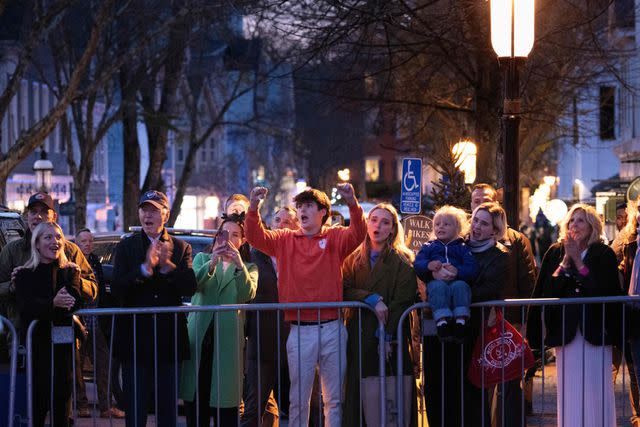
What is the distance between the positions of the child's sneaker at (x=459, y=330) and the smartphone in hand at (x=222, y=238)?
175cm

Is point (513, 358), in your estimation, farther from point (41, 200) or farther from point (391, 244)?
point (41, 200)

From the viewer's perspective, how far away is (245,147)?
3098 inches

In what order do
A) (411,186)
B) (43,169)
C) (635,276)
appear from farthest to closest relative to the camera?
(43,169)
(411,186)
(635,276)

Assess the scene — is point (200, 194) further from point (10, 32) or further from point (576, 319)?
point (576, 319)

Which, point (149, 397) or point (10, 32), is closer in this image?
point (149, 397)

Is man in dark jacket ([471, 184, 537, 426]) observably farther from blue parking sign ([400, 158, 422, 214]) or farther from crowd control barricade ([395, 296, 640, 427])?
blue parking sign ([400, 158, 422, 214])

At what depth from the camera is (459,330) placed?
8.44 meters

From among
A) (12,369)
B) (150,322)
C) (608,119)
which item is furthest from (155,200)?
(608,119)

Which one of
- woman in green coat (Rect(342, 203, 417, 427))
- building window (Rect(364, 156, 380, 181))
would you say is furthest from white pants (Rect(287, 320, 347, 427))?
building window (Rect(364, 156, 380, 181))

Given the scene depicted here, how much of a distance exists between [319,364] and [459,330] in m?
1.05

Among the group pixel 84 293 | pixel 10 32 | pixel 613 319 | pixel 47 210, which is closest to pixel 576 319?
pixel 613 319

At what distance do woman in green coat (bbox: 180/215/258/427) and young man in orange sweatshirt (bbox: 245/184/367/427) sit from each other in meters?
0.33

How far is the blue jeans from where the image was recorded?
8445mm

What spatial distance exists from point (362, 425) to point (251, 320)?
4.47 feet
